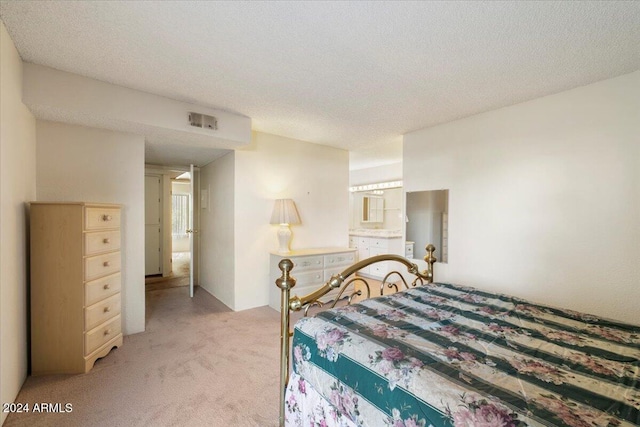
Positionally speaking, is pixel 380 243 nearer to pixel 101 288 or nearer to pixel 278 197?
pixel 278 197

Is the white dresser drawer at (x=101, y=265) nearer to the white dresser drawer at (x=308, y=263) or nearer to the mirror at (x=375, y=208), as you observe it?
the white dresser drawer at (x=308, y=263)

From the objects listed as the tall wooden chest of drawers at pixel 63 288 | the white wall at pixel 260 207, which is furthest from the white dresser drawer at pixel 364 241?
the tall wooden chest of drawers at pixel 63 288

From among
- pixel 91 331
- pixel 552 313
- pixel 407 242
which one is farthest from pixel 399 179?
pixel 91 331

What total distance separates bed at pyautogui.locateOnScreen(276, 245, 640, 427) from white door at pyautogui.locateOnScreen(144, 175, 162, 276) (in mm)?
5130

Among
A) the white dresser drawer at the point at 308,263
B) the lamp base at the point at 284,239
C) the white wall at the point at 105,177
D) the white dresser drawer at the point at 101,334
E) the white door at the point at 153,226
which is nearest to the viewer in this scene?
the white dresser drawer at the point at 101,334

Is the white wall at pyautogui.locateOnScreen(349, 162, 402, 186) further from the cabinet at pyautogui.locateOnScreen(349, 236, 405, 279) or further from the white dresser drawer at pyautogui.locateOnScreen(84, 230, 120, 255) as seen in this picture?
the white dresser drawer at pyautogui.locateOnScreen(84, 230, 120, 255)

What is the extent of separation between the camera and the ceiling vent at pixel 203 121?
2.88 meters

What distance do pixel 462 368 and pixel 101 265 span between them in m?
2.92

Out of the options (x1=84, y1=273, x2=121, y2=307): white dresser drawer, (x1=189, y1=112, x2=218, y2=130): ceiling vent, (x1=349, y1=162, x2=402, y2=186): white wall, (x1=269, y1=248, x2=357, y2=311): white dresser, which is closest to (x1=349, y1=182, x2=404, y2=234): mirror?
(x1=349, y1=162, x2=402, y2=186): white wall

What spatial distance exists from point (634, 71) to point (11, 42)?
4.66 metres

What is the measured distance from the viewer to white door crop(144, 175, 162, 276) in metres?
5.59

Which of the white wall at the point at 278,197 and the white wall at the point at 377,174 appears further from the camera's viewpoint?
the white wall at the point at 377,174

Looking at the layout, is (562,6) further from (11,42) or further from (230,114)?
(11,42)

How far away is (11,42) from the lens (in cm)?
187
